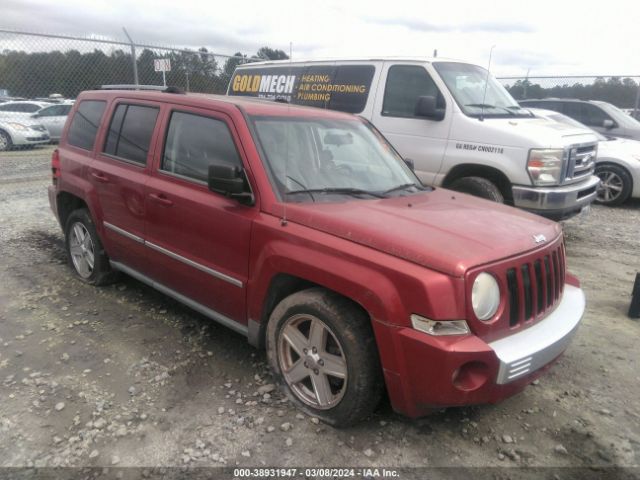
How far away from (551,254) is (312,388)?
5.25ft

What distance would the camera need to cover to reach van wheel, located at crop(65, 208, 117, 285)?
462 centimetres

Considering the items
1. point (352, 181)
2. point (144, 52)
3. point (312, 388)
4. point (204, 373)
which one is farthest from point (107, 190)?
point (144, 52)

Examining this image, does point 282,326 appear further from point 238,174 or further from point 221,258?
point 238,174

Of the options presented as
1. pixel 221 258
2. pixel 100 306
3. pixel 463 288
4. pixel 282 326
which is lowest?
pixel 100 306

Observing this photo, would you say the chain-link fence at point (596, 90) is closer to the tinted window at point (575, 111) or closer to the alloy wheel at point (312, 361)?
the tinted window at point (575, 111)

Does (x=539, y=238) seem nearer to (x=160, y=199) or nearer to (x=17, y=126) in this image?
(x=160, y=199)

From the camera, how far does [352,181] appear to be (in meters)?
3.47

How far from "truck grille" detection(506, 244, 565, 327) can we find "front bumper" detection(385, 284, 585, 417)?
0.43ft

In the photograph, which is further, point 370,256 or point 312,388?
point 312,388

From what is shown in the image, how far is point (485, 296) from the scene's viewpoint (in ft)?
8.18

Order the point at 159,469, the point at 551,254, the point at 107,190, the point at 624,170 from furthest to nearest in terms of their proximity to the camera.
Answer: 1. the point at 624,170
2. the point at 107,190
3. the point at 551,254
4. the point at 159,469

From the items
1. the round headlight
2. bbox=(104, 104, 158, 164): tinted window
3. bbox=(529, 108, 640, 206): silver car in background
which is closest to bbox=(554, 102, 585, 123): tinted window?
bbox=(529, 108, 640, 206): silver car in background

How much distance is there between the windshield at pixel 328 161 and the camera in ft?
10.5

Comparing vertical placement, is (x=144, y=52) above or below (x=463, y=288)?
above
